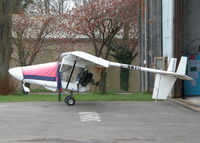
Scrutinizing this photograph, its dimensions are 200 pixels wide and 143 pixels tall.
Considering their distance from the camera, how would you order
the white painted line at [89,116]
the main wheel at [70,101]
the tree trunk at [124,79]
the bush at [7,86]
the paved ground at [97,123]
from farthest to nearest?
the tree trunk at [124,79] < the bush at [7,86] < the main wheel at [70,101] < the white painted line at [89,116] < the paved ground at [97,123]

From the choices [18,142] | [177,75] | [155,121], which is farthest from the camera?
[177,75]

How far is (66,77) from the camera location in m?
18.9

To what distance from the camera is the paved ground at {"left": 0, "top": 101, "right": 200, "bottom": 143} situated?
11.3 meters

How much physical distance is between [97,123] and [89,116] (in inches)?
63.9

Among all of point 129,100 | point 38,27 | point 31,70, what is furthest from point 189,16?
point 38,27

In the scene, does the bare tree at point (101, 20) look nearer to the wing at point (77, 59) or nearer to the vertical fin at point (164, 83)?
the wing at point (77, 59)

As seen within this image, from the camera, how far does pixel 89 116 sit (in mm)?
15336

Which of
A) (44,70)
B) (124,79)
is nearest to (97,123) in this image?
(44,70)

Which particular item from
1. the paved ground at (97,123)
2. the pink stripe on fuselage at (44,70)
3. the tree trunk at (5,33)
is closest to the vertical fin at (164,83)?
the paved ground at (97,123)

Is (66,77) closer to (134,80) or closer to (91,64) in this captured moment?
(91,64)

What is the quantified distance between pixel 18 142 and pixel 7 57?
646 inches

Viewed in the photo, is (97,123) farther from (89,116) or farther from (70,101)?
(70,101)

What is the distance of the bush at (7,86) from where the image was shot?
24.9 metres

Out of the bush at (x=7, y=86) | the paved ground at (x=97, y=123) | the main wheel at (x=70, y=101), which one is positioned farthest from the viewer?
the bush at (x=7, y=86)
